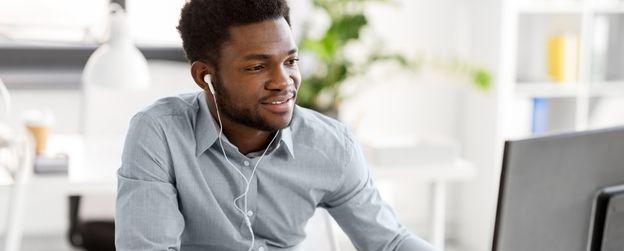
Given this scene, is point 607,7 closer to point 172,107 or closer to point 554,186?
point 172,107

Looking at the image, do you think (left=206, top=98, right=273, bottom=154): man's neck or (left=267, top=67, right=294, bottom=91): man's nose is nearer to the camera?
(left=267, top=67, right=294, bottom=91): man's nose

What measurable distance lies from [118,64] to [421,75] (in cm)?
156

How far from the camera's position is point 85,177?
2.62m

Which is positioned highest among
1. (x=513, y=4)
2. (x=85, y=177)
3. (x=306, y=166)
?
(x=513, y=4)

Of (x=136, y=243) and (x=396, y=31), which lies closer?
(x=136, y=243)

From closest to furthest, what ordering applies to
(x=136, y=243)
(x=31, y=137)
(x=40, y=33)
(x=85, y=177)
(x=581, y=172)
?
(x=581, y=172) → (x=136, y=243) → (x=85, y=177) → (x=31, y=137) → (x=40, y=33)

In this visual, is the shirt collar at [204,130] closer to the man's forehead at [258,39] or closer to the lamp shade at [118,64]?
the man's forehead at [258,39]

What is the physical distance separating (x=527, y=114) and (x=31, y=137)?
194 cm

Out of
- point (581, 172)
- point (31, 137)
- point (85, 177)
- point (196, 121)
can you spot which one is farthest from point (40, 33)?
point (581, 172)

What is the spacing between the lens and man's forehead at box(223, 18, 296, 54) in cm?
153

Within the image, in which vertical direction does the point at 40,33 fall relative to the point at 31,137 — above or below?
above

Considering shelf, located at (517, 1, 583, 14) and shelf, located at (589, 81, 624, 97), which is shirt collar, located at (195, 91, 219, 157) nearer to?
shelf, located at (517, 1, 583, 14)

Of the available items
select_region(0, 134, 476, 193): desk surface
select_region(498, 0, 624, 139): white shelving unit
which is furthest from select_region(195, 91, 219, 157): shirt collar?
select_region(498, 0, 624, 139): white shelving unit

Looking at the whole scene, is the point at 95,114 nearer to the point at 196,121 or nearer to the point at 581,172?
the point at 196,121
